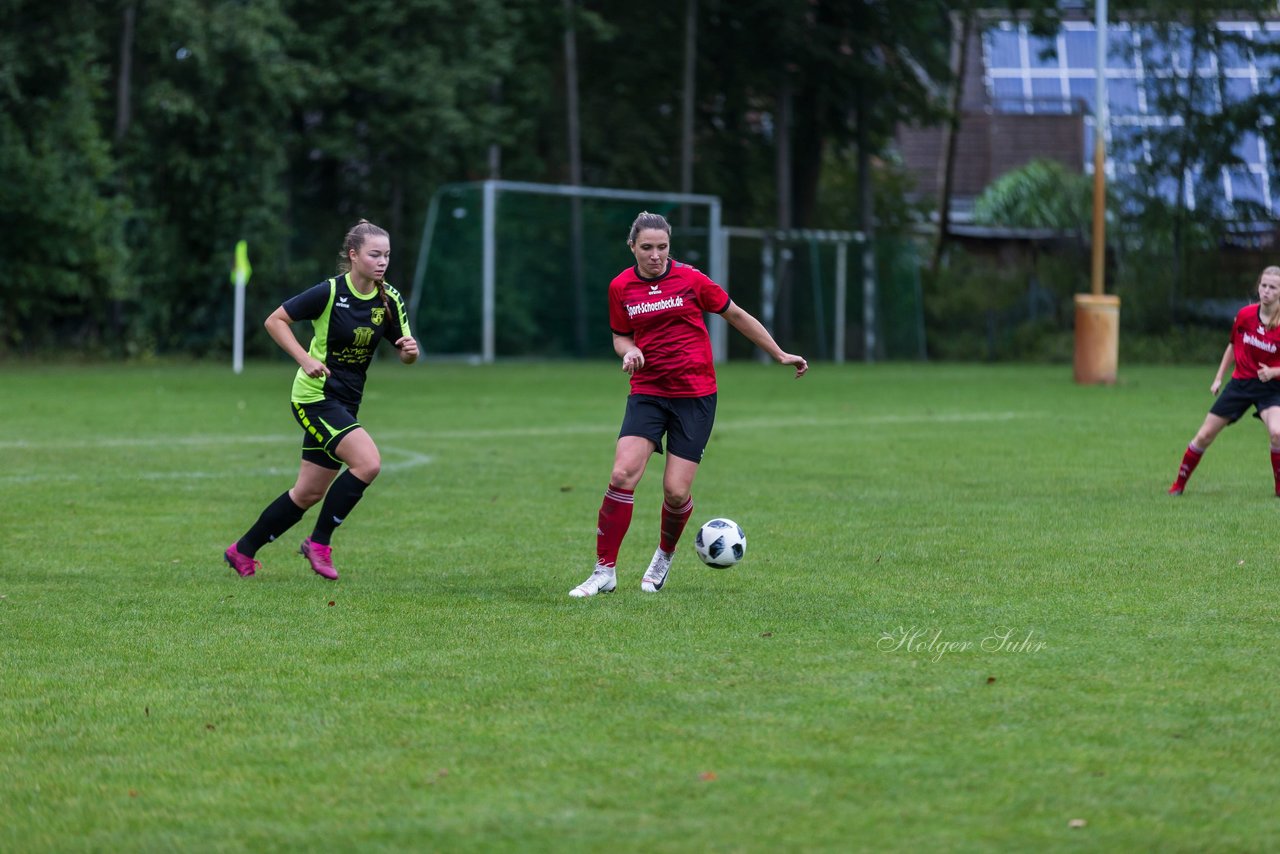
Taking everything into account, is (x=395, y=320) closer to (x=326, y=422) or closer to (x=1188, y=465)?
(x=326, y=422)

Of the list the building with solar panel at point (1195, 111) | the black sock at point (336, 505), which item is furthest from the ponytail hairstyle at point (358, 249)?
the building with solar panel at point (1195, 111)

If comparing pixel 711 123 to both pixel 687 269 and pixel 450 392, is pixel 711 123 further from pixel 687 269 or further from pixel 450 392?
pixel 687 269

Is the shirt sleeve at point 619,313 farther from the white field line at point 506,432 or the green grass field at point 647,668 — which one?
the white field line at point 506,432

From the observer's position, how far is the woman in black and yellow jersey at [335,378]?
27.3 ft

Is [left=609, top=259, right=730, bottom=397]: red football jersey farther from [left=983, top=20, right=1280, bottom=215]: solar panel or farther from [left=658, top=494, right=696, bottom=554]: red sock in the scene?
[left=983, top=20, right=1280, bottom=215]: solar panel

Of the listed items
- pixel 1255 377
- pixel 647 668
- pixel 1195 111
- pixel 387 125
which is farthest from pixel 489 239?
pixel 647 668

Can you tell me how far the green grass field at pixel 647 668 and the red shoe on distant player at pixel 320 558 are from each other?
0.60 ft

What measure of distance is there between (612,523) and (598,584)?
30 centimetres

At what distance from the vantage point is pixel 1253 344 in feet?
39.0

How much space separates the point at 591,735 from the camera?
517 centimetres

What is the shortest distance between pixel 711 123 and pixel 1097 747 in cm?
3723

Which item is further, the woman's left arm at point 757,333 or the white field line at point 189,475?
the white field line at point 189,475

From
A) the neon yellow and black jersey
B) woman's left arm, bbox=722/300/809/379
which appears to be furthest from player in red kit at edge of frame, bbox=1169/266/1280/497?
the neon yellow and black jersey

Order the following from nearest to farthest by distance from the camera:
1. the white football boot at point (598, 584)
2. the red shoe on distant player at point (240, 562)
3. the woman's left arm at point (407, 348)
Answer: the white football boot at point (598, 584) < the woman's left arm at point (407, 348) < the red shoe on distant player at point (240, 562)
